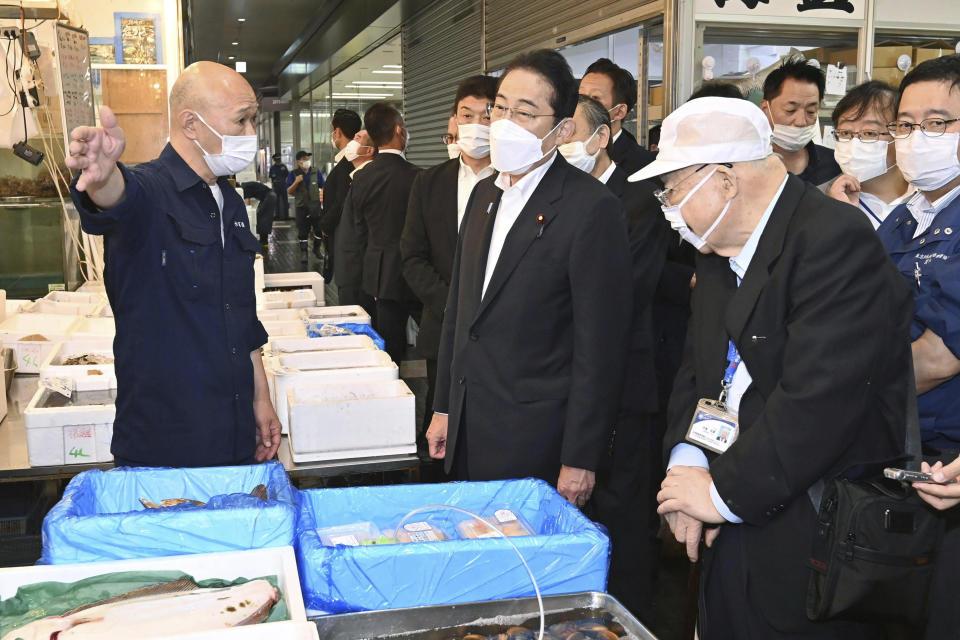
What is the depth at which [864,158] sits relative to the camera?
326 cm

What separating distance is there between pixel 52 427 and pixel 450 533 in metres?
1.77

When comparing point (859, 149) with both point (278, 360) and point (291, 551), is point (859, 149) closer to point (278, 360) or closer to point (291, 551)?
point (278, 360)

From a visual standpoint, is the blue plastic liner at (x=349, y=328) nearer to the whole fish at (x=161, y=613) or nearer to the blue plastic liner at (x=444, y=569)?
the blue plastic liner at (x=444, y=569)

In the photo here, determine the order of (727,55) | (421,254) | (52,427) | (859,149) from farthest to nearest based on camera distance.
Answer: (727,55) < (421,254) < (859,149) < (52,427)

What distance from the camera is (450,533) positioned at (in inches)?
76.5

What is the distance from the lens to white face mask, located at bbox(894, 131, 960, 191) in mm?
2521

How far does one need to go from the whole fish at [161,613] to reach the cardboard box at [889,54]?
4.48 metres

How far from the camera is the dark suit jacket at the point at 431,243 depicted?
173 inches

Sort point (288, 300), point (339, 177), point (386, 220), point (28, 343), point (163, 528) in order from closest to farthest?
point (163, 528) → point (28, 343) → point (288, 300) → point (386, 220) → point (339, 177)

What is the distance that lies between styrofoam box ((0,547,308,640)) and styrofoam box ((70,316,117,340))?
2485 millimetres

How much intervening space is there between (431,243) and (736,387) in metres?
2.67

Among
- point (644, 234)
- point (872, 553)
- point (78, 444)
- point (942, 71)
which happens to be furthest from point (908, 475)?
point (78, 444)

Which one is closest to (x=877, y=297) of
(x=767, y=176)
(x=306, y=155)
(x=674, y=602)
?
(x=767, y=176)

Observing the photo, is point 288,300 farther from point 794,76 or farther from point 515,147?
point 794,76
